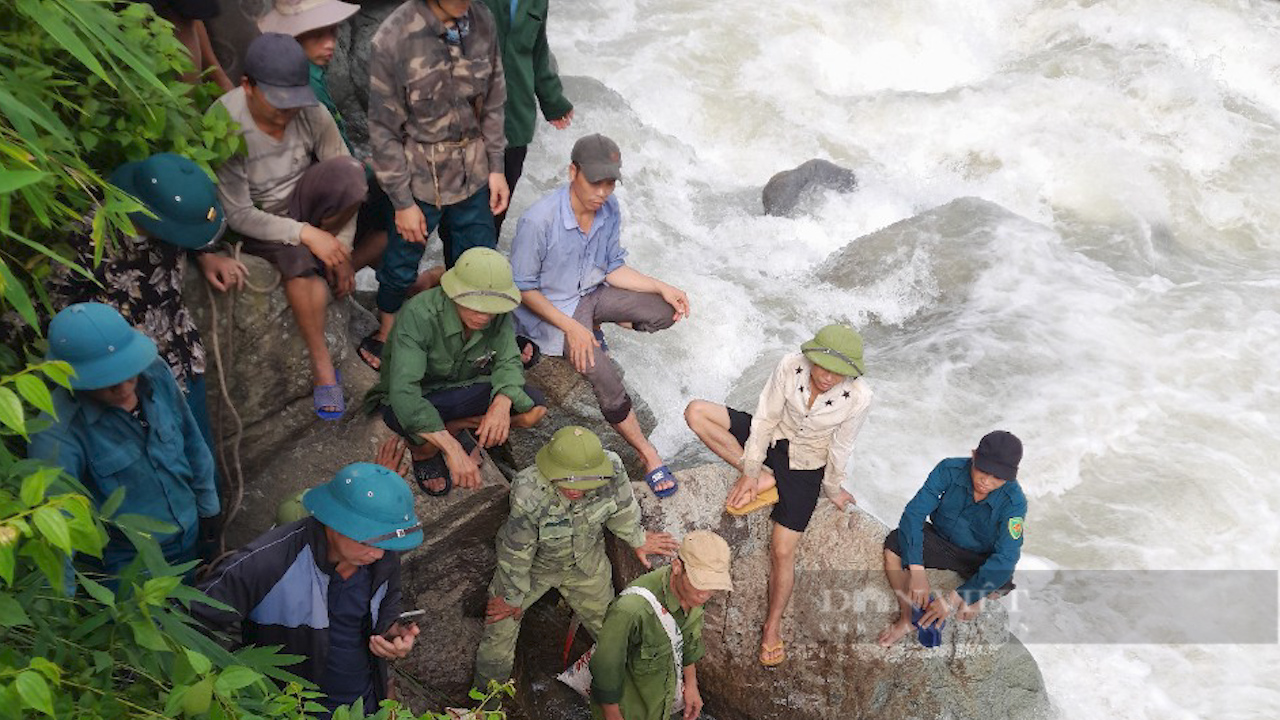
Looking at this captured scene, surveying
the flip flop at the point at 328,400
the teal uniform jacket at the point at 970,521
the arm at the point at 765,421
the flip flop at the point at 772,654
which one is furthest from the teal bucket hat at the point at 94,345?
the teal uniform jacket at the point at 970,521

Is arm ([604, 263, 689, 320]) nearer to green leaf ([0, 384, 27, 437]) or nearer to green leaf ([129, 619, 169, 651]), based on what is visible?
green leaf ([129, 619, 169, 651])

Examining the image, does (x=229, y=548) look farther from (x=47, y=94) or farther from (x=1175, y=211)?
(x=1175, y=211)

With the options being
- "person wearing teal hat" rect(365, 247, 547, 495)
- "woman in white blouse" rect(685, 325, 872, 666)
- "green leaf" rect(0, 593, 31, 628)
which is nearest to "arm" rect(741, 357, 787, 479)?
"woman in white blouse" rect(685, 325, 872, 666)

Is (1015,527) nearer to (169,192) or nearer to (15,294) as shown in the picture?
(169,192)

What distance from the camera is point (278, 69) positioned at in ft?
16.4

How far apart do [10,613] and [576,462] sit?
276 centimetres

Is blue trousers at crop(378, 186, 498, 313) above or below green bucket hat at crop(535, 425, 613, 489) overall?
above

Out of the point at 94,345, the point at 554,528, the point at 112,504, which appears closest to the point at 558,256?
the point at 554,528

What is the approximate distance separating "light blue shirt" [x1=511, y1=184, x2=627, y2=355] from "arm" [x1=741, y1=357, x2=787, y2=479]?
1.05m

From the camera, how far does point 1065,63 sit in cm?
1393

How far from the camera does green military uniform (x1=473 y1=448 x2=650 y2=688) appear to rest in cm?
532

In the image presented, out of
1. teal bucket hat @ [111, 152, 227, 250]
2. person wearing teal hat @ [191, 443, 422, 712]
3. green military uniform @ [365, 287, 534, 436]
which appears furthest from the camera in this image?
green military uniform @ [365, 287, 534, 436]

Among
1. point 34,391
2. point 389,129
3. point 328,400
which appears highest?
point 34,391

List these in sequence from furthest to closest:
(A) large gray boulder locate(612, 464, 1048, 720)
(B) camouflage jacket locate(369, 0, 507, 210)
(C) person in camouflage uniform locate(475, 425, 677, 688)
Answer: (A) large gray boulder locate(612, 464, 1048, 720), (B) camouflage jacket locate(369, 0, 507, 210), (C) person in camouflage uniform locate(475, 425, 677, 688)
